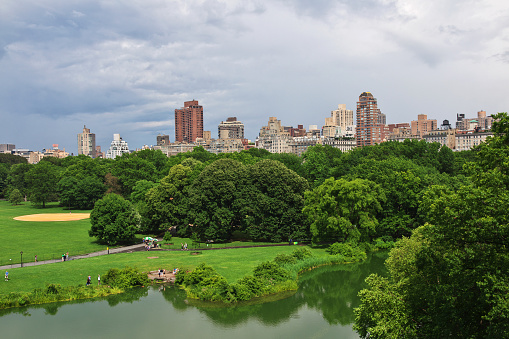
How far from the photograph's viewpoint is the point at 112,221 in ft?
163

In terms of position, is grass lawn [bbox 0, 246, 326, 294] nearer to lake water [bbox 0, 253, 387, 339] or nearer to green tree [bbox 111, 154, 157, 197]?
lake water [bbox 0, 253, 387, 339]

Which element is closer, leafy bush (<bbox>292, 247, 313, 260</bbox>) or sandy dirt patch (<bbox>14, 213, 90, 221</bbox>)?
leafy bush (<bbox>292, 247, 313, 260</bbox>)

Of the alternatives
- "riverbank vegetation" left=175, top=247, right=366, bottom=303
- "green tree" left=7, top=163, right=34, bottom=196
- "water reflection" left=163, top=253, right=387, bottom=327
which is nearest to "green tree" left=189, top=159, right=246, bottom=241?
"riverbank vegetation" left=175, top=247, right=366, bottom=303

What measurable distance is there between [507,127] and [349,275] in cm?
2480

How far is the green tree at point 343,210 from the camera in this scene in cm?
4688

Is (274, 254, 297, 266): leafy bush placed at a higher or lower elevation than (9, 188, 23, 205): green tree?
lower

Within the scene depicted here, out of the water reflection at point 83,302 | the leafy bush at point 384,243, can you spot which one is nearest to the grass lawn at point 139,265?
the water reflection at point 83,302

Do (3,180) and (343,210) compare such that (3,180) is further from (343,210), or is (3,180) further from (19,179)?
(343,210)

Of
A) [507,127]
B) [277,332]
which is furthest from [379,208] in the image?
[507,127]

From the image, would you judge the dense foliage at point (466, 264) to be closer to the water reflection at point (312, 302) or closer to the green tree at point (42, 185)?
the water reflection at point (312, 302)

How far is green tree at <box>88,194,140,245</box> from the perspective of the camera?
48.7 m

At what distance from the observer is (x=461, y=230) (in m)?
16.2

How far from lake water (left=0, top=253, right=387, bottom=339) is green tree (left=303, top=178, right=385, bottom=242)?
12789 mm

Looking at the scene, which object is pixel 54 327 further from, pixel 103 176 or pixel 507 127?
pixel 103 176
